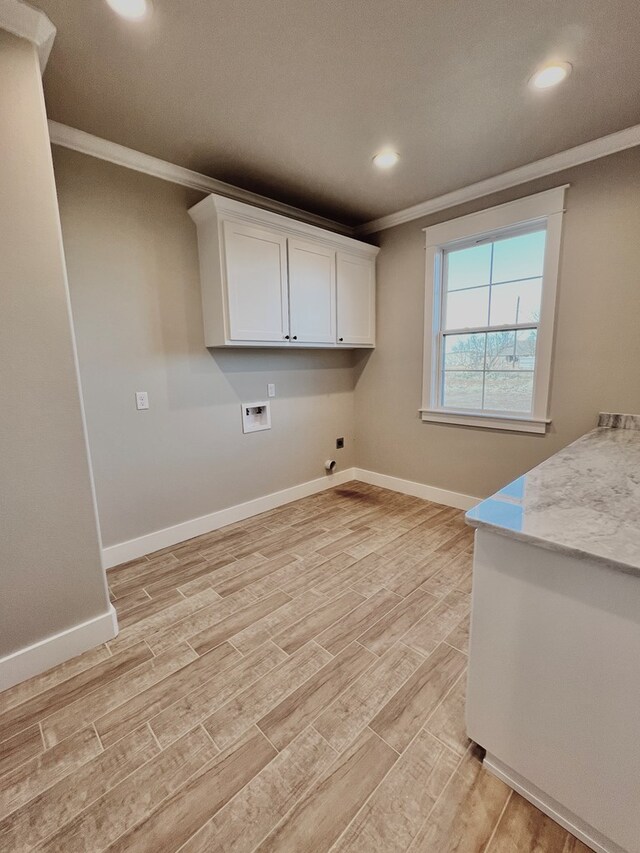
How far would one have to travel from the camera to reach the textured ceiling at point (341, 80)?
1.40m

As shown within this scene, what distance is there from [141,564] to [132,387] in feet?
3.97

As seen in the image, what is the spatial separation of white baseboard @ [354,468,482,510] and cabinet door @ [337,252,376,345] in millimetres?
1425

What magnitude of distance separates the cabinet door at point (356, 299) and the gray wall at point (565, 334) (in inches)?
4.2

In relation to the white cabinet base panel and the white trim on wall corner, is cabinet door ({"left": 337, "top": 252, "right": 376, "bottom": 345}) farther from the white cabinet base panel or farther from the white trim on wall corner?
the white cabinet base panel

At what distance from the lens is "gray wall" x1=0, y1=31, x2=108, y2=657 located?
1.42m

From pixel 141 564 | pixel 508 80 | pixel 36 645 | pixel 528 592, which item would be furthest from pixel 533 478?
pixel 141 564

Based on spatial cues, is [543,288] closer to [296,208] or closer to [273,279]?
[273,279]

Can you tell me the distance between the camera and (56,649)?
1.67 m

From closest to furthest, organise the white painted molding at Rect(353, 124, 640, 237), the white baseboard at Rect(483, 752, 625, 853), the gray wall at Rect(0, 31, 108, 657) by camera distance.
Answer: the white baseboard at Rect(483, 752, 625, 853), the gray wall at Rect(0, 31, 108, 657), the white painted molding at Rect(353, 124, 640, 237)

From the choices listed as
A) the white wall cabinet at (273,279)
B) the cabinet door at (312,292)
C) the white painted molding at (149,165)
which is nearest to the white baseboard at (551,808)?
the white wall cabinet at (273,279)

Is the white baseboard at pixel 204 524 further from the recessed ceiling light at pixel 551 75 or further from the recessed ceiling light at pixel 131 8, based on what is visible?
the recessed ceiling light at pixel 551 75

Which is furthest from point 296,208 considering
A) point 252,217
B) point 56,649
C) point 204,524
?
point 56,649

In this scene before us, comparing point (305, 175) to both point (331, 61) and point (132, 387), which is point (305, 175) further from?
point (132, 387)

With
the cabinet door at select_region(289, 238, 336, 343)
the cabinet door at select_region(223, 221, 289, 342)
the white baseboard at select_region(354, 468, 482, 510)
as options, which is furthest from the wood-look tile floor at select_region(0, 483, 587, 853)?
the cabinet door at select_region(289, 238, 336, 343)
